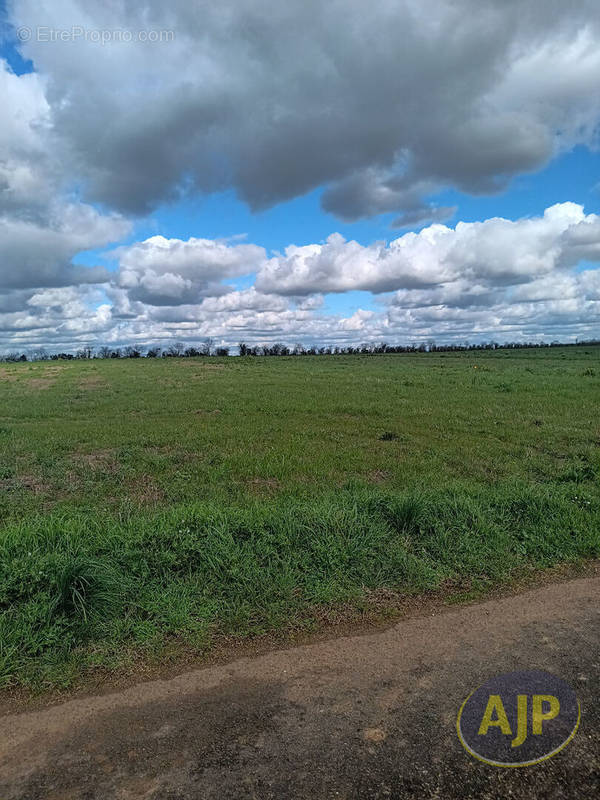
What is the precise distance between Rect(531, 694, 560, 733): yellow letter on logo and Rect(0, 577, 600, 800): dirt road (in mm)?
174

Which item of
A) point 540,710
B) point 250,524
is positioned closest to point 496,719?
point 540,710

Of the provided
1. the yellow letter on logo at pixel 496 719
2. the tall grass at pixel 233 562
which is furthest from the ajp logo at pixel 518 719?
the tall grass at pixel 233 562

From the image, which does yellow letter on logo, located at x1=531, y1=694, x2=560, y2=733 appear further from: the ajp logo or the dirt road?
the dirt road

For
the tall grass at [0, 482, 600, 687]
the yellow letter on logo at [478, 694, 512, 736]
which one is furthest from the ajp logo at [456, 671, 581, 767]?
the tall grass at [0, 482, 600, 687]

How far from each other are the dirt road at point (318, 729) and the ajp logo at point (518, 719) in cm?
7

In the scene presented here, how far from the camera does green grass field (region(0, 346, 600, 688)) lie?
4.44m

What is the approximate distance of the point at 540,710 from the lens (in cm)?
326

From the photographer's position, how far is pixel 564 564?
570 cm

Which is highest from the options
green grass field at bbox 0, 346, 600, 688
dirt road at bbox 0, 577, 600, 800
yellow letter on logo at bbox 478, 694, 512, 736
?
green grass field at bbox 0, 346, 600, 688

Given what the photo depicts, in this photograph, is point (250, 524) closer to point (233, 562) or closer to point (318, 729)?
point (233, 562)

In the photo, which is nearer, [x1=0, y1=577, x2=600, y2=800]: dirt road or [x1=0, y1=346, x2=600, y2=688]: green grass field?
[x1=0, y1=577, x2=600, y2=800]: dirt road

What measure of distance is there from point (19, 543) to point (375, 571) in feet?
12.3

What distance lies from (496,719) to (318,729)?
112 centimetres

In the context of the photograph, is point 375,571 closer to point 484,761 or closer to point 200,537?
point 200,537
